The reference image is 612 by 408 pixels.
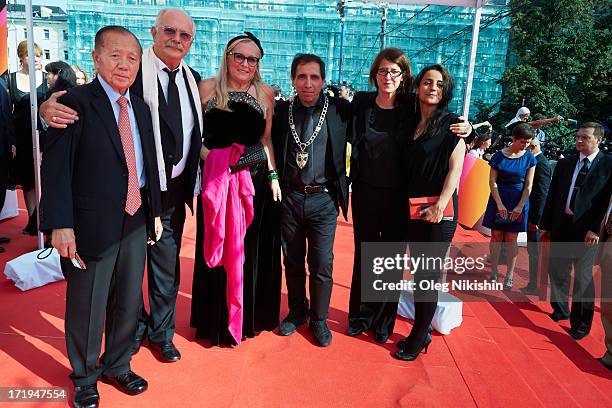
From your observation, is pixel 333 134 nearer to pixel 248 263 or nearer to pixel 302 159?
pixel 302 159

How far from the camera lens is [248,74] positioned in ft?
8.45

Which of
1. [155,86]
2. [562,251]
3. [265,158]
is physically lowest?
[562,251]

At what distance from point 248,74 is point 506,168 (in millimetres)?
3084

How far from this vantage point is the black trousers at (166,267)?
2592mm

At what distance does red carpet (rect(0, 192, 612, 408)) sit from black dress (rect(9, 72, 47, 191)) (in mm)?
1747

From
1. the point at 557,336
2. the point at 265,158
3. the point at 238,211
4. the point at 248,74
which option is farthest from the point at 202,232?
the point at 557,336

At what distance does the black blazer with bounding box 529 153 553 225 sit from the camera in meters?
4.57

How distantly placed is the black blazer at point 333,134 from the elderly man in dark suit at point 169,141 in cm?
56

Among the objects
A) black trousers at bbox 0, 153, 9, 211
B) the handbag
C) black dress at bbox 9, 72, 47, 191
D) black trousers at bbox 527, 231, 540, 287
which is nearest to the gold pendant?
the handbag

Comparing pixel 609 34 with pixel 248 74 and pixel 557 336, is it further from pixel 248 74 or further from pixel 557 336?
pixel 248 74

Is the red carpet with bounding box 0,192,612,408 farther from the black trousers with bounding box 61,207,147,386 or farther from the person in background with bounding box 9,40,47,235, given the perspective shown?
the person in background with bounding box 9,40,47,235

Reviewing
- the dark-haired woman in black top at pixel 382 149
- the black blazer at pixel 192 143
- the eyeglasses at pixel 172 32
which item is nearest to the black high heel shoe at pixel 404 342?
the dark-haired woman in black top at pixel 382 149

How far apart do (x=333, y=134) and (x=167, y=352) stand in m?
1.81

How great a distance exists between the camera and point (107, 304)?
2371 millimetres
